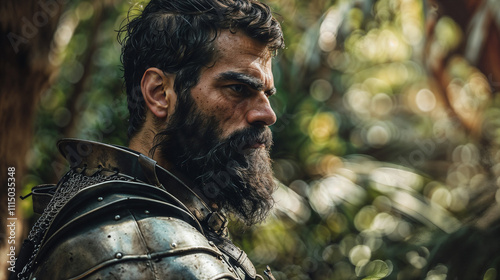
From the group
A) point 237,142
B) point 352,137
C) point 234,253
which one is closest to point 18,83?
point 237,142

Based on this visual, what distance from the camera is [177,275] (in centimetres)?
136

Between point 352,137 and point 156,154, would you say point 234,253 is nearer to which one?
point 156,154

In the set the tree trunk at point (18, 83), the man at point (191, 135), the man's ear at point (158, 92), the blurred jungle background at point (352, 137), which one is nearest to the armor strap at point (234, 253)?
the man at point (191, 135)

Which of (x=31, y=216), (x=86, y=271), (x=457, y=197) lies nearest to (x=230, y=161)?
(x=86, y=271)

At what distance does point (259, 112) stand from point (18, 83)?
1972 millimetres

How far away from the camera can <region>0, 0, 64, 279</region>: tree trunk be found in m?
3.10

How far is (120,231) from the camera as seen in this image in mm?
1403

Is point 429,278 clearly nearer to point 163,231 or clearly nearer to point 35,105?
point 35,105

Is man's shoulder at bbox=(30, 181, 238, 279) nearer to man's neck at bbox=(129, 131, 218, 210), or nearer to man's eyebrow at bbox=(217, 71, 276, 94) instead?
man's neck at bbox=(129, 131, 218, 210)

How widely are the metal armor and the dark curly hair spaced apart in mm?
335

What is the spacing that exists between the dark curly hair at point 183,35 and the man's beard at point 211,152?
0.32ft

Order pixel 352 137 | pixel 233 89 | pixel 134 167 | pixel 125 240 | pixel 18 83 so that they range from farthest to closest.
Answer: pixel 352 137
pixel 18 83
pixel 233 89
pixel 134 167
pixel 125 240

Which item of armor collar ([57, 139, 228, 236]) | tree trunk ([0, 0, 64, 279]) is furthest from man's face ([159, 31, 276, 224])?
tree trunk ([0, 0, 64, 279])

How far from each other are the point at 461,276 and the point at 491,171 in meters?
1.27
